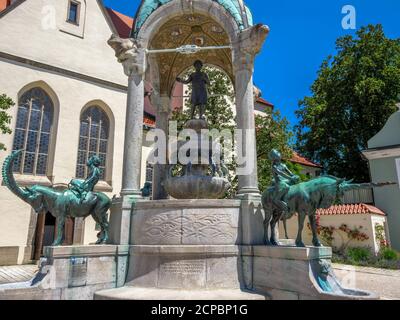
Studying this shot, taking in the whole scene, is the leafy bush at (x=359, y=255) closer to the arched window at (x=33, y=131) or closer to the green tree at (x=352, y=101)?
the green tree at (x=352, y=101)

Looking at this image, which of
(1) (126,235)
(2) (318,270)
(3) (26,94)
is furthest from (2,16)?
(2) (318,270)

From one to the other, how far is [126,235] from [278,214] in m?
2.74

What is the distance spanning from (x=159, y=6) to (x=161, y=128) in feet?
9.61

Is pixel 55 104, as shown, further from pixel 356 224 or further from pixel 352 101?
pixel 352 101

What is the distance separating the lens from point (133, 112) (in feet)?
22.7

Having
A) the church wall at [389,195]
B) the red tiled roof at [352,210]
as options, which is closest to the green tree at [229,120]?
the red tiled roof at [352,210]

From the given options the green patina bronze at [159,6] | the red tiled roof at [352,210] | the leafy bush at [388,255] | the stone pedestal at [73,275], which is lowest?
the leafy bush at [388,255]

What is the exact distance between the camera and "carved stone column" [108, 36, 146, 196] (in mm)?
6594

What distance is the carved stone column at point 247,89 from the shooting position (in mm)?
6520

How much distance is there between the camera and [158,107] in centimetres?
910

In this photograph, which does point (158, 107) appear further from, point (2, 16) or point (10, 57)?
point (2, 16)

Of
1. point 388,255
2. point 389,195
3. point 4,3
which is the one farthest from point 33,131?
point 389,195

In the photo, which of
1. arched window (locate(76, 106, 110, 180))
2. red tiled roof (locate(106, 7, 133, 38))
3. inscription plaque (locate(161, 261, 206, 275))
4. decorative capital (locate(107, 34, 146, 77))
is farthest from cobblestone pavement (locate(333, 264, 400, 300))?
red tiled roof (locate(106, 7, 133, 38))

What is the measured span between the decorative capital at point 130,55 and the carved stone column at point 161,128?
77.0 inches
